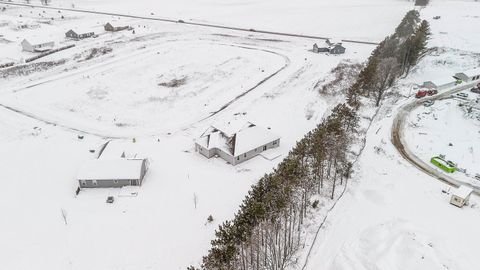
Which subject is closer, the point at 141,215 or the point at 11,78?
the point at 141,215

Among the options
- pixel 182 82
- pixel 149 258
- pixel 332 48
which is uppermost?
pixel 332 48

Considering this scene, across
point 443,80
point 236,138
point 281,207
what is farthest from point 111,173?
point 443,80

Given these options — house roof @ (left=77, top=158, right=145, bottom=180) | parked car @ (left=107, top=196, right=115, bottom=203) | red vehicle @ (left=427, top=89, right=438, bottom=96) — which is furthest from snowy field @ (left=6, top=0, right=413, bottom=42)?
parked car @ (left=107, top=196, right=115, bottom=203)

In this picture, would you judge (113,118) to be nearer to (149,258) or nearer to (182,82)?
(182,82)

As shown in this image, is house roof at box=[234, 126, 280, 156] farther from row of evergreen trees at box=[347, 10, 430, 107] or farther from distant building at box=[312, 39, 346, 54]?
distant building at box=[312, 39, 346, 54]

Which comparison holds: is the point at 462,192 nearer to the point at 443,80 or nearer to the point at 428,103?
the point at 428,103

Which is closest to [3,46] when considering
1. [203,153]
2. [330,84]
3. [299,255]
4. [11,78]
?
[11,78]
